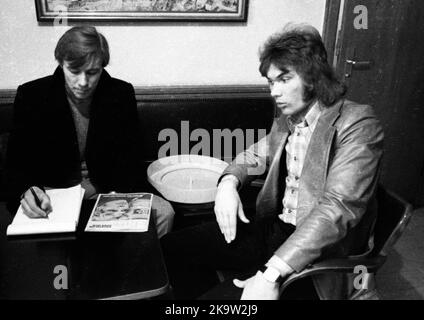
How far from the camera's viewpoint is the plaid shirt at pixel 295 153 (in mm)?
1688

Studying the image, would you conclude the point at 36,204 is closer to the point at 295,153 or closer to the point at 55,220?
the point at 55,220

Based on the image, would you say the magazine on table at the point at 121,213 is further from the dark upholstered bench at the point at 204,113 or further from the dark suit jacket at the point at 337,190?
the dark upholstered bench at the point at 204,113

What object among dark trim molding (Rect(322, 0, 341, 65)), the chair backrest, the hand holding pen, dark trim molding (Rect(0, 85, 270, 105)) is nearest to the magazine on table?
the hand holding pen

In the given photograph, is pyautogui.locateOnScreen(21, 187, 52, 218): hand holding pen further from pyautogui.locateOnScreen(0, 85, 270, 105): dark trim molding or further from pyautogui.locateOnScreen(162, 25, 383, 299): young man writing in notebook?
pyautogui.locateOnScreen(0, 85, 270, 105): dark trim molding

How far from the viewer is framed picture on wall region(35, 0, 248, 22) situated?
256 cm

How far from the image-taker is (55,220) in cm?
154

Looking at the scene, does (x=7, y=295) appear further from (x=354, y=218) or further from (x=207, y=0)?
(x=207, y=0)

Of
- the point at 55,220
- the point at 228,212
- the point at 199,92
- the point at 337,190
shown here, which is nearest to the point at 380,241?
the point at 337,190

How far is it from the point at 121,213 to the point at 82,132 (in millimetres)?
775

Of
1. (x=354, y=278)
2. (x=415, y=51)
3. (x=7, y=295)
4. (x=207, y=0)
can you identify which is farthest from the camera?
(x=415, y=51)

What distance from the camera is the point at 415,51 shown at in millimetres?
3035

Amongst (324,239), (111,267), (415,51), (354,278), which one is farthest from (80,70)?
(415,51)

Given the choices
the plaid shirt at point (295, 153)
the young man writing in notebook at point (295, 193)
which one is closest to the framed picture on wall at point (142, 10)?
the young man writing in notebook at point (295, 193)
